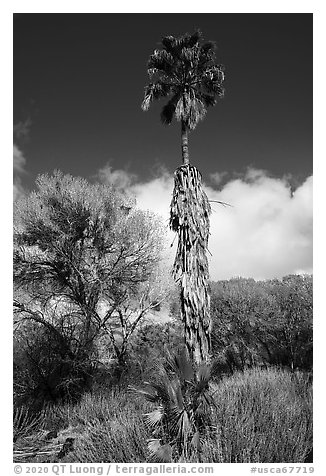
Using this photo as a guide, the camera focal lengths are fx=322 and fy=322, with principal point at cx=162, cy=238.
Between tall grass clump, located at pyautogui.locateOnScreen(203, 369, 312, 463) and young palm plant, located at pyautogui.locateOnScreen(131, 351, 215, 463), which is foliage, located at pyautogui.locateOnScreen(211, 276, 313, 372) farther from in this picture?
young palm plant, located at pyautogui.locateOnScreen(131, 351, 215, 463)

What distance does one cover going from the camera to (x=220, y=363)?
67.6ft

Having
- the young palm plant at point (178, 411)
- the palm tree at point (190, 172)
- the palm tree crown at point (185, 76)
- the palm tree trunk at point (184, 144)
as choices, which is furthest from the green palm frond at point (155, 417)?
the palm tree crown at point (185, 76)

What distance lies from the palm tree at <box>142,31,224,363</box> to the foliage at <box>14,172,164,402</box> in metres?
4.12

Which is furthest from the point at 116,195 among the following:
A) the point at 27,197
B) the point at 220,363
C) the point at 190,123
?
the point at 220,363

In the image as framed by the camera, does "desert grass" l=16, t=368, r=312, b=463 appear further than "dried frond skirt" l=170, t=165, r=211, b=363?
No

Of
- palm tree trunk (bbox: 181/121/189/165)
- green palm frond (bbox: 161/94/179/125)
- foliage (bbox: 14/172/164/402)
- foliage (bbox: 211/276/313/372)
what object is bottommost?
foliage (bbox: 211/276/313/372)

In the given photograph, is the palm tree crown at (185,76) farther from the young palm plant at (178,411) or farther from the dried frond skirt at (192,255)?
the young palm plant at (178,411)

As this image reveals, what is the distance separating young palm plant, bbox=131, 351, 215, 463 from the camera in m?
5.04

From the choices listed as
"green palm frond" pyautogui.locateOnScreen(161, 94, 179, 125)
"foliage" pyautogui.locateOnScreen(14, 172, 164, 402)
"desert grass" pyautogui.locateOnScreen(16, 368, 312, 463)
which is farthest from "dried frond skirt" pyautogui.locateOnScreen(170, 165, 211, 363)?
"foliage" pyautogui.locateOnScreen(14, 172, 164, 402)

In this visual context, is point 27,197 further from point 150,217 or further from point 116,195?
point 150,217

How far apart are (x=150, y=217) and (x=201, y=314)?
5.94 m

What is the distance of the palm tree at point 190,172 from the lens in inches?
294

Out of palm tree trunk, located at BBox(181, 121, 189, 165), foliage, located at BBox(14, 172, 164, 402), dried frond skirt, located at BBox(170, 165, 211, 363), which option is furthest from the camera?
foliage, located at BBox(14, 172, 164, 402)

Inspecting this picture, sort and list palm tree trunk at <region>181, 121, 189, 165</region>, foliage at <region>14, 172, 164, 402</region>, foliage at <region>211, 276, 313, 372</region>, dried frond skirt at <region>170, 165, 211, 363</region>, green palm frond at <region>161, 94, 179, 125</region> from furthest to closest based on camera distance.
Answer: foliage at <region>211, 276, 313, 372</region>
foliage at <region>14, 172, 164, 402</region>
green palm frond at <region>161, 94, 179, 125</region>
palm tree trunk at <region>181, 121, 189, 165</region>
dried frond skirt at <region>170, 165, 211, 363</region>
